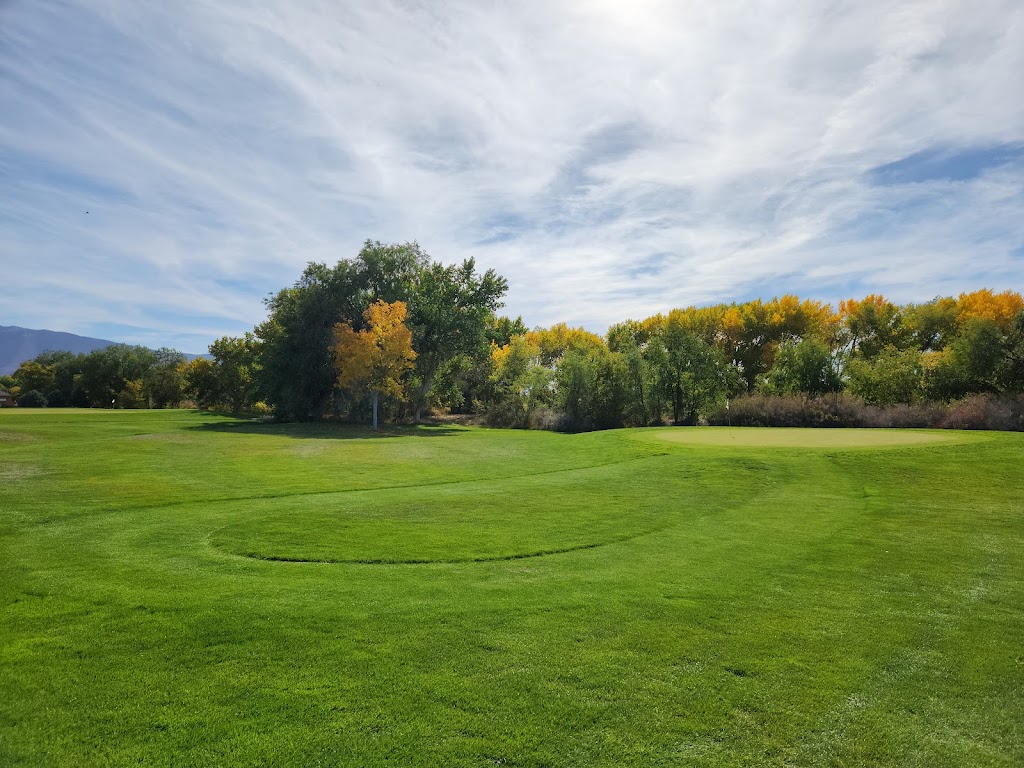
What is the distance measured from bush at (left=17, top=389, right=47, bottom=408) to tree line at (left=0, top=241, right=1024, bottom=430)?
25.1 meters

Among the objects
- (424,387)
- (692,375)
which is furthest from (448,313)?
(692,375)

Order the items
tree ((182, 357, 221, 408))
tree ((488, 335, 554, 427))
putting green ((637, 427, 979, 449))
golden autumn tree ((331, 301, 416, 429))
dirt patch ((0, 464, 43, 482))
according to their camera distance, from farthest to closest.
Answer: tree ((182, 357, 221, 408)), tree ((488, 335, 554, 427)), golden autumn tree ((331, 301, 416, 429)), putting green ((637, 427, 979, 449)), dirt patch ((0, 464, 43, 482))

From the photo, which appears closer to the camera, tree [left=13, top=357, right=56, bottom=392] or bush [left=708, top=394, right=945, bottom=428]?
bush [left=708, top=394, right=945, bottom=428]

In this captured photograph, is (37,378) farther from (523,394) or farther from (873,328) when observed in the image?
(873,328)

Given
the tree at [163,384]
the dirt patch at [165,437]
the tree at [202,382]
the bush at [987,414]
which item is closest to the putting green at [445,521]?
the dirt patch at [165,437]

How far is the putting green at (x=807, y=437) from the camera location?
1931 cm

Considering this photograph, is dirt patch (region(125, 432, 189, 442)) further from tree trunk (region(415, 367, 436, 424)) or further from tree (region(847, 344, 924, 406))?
tree (region(847, 344, 924, 406))

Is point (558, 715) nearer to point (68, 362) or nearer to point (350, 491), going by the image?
point (350, 491)

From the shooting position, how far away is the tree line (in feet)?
107

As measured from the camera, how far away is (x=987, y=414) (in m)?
24.6

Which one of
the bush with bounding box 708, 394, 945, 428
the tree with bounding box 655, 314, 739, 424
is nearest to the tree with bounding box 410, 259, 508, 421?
the tree with bounding box 655, 314, 739, 424

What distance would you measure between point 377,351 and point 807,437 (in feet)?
84.0

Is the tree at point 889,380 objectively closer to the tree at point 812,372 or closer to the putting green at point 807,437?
the tree at point 812,372

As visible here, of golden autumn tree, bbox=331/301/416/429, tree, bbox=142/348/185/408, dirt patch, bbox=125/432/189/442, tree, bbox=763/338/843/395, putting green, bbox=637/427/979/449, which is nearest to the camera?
putting green, bbox=637/427/979/449
